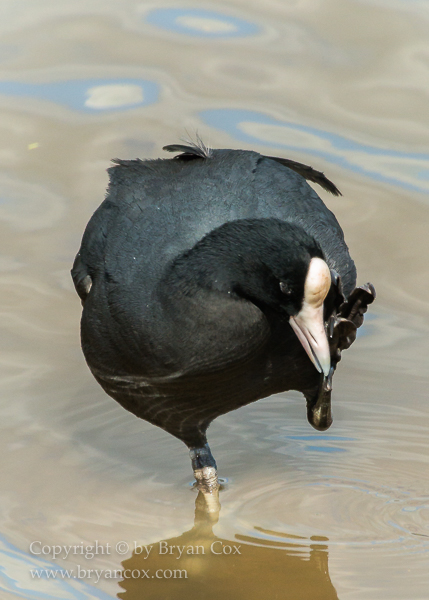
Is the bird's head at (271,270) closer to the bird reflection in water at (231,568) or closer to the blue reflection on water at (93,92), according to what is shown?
the bird reflection in water at (231,568)

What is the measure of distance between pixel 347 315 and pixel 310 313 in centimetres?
55

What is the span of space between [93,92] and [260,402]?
11.7 ft

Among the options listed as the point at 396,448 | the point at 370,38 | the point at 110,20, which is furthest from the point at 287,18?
the point at 396,448

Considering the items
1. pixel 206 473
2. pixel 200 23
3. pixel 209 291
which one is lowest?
pixel 206 473

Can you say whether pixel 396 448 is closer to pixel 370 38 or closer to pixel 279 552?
pixel 279 552

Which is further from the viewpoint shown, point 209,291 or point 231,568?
point 231,568

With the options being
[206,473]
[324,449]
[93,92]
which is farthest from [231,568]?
[93,92]

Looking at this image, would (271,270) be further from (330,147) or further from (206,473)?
(330,147)

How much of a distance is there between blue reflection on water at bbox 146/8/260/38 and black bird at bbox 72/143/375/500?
3.84 m

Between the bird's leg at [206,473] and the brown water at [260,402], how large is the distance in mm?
71

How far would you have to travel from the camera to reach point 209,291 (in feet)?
12.4

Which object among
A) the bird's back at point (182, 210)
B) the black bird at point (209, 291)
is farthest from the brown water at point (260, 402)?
the bird's back at point (182, 210)

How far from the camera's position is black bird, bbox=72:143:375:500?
3756mm

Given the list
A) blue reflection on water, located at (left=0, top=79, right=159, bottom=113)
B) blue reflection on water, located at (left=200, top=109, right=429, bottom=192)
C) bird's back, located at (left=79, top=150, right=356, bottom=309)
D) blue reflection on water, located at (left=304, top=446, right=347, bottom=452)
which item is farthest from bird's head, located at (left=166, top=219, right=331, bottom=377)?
blue reflection on water, located at (left=0, top=79, right=159, bottom=113)
